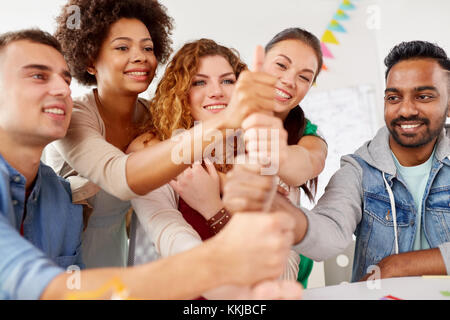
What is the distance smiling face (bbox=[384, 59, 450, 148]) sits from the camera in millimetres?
1475

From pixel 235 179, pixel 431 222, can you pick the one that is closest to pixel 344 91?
pixel 431 222

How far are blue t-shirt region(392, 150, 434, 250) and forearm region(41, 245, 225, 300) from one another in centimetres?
106

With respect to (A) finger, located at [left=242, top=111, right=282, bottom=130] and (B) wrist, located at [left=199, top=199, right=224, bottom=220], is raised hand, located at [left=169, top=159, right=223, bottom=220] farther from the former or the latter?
(A) finger, located at [left=242, top=111, right=282, bottom=130]

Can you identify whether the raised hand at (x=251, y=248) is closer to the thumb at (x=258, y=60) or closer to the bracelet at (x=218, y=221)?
the thumb at (x=258, y=60)

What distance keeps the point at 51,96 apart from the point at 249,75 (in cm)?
58

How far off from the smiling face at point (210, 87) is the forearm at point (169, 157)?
0.42m

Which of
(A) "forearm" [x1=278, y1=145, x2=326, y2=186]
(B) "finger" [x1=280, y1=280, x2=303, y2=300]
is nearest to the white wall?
(A) "forearm" [x1=278, y1=145, x2=326, y2=186]

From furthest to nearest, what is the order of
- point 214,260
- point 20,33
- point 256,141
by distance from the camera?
point 20,33 < point 256,141 < point 214,260

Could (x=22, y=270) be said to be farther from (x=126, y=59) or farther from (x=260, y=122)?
(x=126, y=59)

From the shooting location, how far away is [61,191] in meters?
1.24

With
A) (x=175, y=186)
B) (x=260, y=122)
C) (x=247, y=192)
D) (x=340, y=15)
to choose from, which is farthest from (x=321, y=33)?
(x=247, y=192)

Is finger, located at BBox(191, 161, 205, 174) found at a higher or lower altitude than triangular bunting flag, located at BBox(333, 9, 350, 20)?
lower

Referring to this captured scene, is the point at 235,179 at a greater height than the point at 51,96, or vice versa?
the point at 51,96
